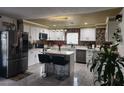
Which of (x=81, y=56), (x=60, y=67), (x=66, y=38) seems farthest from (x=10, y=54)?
(x=66, y=38)

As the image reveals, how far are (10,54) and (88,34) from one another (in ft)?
14.1

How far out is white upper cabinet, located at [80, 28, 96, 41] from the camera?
6516 millimetres

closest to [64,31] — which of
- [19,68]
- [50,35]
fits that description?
[50,35]

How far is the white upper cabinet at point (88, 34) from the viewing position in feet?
21.4

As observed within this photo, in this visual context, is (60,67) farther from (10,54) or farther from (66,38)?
(66,38)

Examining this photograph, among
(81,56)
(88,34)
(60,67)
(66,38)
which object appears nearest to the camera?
(60,67)

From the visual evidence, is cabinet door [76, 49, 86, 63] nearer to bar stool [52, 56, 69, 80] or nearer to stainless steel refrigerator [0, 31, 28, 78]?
bar stool [52, 56, 69, 80]

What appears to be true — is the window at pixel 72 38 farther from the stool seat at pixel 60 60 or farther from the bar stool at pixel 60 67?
the stool seat at pixel 60 60

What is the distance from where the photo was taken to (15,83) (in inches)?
132

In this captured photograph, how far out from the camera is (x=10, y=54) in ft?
12.2

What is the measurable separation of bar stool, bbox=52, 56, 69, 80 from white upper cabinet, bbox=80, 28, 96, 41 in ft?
10.1
